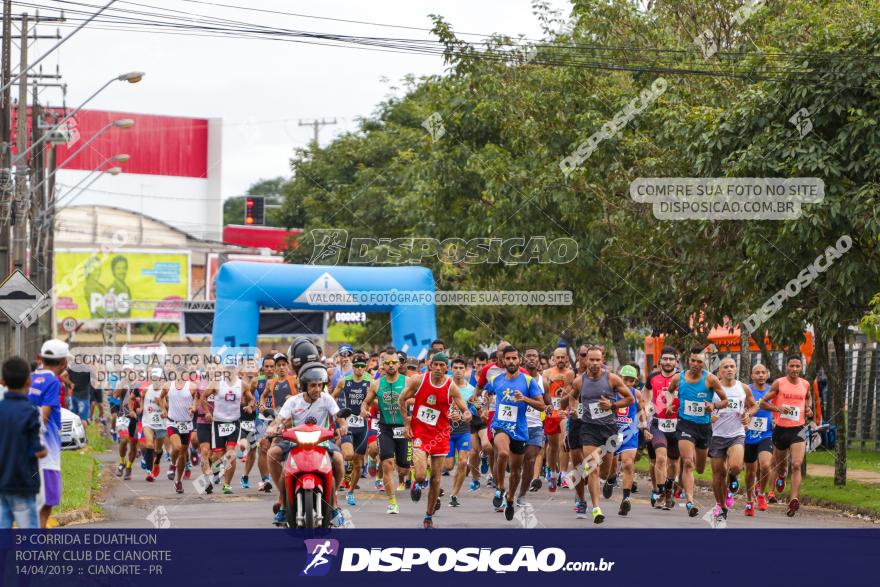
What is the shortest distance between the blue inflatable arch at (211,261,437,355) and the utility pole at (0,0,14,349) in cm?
409

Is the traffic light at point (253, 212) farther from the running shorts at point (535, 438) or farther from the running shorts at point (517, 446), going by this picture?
the running shorts at point (517, 446)

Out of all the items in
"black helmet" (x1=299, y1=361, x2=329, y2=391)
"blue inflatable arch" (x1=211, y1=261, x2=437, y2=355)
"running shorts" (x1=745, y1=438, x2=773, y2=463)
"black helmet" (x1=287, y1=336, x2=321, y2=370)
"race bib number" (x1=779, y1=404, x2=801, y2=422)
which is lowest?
"running shorts" (x1=745, y1=438, x2=773, y2=463)

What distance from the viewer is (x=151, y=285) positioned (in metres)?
73.8

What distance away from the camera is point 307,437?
42.9 ft

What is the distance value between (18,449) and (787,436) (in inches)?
455

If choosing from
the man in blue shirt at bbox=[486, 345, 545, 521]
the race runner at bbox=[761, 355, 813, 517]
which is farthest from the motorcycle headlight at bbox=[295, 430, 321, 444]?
the race runner at bbox=[761, 355, 813, 517]

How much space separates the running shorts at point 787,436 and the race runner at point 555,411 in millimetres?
2892

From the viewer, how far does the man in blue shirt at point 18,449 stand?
1038cm

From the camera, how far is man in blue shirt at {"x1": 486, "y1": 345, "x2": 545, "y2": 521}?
1689 centimetres

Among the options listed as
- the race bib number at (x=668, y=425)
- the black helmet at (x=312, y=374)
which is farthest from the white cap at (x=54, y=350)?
the race bib number at (x=668, y=425)

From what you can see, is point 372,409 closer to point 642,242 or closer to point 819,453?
point 642,242

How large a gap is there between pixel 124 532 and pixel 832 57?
11571 millimetres

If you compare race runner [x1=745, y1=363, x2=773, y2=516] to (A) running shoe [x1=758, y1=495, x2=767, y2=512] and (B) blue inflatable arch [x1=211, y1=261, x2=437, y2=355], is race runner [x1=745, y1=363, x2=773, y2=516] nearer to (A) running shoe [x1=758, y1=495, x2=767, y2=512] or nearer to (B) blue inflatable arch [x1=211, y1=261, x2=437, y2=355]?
(A) running shoe [x1=758, y1=495, x2=767, y2=512]

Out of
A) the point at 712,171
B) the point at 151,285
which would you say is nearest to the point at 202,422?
the point at 712,171
